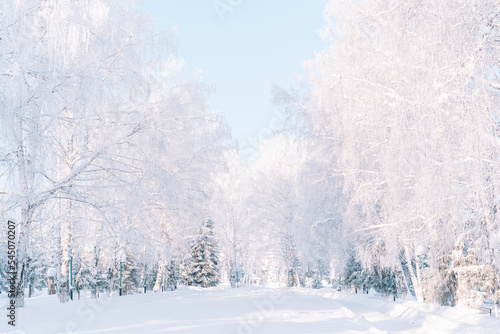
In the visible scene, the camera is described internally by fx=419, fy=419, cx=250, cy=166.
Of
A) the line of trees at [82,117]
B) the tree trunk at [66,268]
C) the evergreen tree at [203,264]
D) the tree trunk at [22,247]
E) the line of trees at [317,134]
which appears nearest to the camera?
the line of trees at [317,134]

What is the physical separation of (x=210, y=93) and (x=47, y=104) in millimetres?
8639

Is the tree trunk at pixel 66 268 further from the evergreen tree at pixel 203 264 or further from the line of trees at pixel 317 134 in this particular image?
the evergreen tree at pixel 203 264

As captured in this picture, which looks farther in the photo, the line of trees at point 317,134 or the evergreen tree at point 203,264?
the evergreen tree at point 203,264

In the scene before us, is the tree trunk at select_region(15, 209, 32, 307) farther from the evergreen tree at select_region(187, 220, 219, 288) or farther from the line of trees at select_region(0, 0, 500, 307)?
the evergreen tree at select_region(187, 220, 219, 288)

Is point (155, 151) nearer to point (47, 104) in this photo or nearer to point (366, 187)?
point (47, 104)

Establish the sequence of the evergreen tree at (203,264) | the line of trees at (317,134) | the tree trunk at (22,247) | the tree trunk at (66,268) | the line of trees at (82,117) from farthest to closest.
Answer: the evergreen tree at (203,264)
the tree trunk at (66,268)
the tree trunk at (22,247)
the line of trees at (82,117)
the line of trees at (317,134)

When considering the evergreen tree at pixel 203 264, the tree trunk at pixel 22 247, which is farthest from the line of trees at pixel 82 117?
the evergreen tree at pixel 203 264

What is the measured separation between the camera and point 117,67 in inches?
471

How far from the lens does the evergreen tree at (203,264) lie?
1606 inches

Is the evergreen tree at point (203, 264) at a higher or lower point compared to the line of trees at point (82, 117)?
lower

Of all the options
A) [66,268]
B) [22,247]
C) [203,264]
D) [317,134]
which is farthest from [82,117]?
[203,264]

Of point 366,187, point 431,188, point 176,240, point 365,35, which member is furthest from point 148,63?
point 176,240

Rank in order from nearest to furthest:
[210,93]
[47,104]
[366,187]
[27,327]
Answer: [27,327] < [47,104] < [366,187] < [210,93]

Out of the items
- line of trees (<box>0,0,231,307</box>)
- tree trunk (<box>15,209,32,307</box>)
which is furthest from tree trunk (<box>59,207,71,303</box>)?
tree trunk (<box>15,209,32,307</box>)
